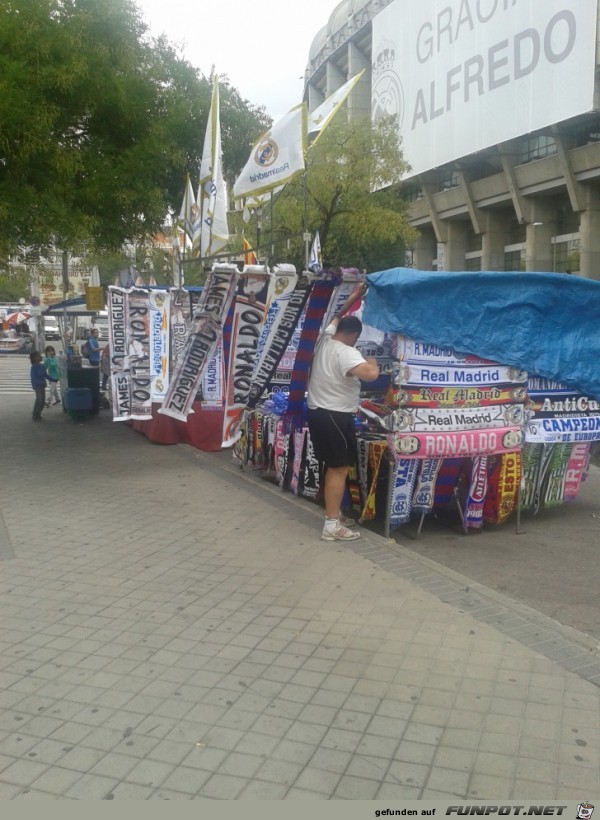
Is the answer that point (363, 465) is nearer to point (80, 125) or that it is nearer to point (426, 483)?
point (426, 483)

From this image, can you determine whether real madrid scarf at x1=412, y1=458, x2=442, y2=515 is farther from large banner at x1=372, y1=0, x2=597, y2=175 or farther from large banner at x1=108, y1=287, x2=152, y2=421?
large banner at x1=372, y1=0, x2=597, y2=175

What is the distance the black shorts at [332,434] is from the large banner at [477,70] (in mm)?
23235

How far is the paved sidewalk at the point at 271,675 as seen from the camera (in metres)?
3.03

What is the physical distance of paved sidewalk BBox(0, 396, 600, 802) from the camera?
303 centimetres

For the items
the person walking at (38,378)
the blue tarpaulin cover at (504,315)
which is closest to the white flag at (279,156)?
the blue tarpaulin cover at (504,315)

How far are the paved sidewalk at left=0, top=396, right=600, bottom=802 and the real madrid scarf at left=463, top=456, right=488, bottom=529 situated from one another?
1014 millimetres

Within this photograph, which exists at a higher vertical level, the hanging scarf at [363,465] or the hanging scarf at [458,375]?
the hanging scarf at [458,375]

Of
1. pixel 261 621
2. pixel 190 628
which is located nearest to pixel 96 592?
pixel 190 628

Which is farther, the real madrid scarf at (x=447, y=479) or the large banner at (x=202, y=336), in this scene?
the large banner at (x=202, y=336)

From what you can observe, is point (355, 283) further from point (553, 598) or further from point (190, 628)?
point (190, 628)

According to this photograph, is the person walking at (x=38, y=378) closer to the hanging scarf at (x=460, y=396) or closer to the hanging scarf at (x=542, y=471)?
the hanging scarf at (x=460, y=396)

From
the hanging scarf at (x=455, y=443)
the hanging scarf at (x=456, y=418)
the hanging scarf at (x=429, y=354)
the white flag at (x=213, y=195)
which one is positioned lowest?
the hanging scarf at (x=455, y=443)

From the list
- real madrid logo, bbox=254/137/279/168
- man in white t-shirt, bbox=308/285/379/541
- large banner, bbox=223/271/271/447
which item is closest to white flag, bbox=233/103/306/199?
real madrid logo, bbox=254/137/279/168

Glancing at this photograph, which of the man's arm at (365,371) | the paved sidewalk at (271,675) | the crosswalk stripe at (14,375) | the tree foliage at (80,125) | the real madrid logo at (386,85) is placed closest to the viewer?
the paved sidewalk at (271,675)
